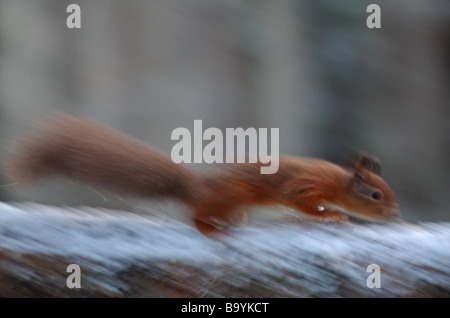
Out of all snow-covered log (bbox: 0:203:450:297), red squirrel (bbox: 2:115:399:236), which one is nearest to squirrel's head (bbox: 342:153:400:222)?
red squirrel (bbox: 2:115:399:236)

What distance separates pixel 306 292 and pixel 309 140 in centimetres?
57

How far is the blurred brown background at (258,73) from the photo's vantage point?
3.31 feet

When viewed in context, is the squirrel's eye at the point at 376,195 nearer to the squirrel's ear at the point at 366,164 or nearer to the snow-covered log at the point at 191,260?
the squirrel's ear at the point at 366,164

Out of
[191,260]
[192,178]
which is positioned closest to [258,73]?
[192,178]

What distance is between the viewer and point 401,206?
36.2 inches

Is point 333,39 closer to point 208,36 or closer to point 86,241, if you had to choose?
point 208,36

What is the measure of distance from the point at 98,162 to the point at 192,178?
0.13 metres

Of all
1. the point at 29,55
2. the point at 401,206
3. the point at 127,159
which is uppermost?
the point at 29,55

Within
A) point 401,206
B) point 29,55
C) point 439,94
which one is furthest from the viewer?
point 439,94

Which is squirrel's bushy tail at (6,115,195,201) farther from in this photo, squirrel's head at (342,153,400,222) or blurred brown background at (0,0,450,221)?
squirrel's head at (342,153,400,222)

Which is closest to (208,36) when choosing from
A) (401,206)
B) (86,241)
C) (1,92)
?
(1,92)

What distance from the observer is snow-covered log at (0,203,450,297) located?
52 centimetres

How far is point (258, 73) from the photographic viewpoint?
3.89 feet

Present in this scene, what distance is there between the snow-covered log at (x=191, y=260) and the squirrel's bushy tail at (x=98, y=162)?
3.1 inches
